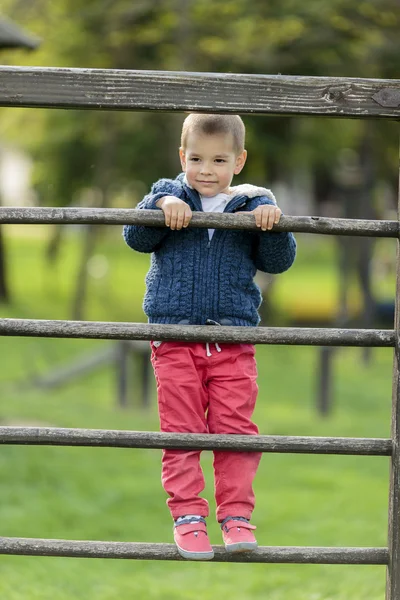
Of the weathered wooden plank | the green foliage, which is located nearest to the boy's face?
the weathered wooden plank

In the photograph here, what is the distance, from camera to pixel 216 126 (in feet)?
10.4

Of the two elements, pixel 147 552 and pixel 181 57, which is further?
pixel 181 57

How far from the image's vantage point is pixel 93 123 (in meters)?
20.6

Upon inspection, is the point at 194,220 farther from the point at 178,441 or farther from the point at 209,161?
the point at 178,441

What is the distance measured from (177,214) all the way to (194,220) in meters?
0.05

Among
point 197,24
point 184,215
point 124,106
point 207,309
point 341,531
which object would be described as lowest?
point 341,531

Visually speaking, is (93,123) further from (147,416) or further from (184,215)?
(184,215)

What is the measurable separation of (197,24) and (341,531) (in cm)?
1135

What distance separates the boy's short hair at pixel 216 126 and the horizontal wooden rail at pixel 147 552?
1.20 m

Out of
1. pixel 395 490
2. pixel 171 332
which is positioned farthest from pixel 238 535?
pixel 171 332

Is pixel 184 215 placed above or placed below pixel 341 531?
above

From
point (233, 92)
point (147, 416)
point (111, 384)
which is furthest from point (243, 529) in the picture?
point (111, 384)

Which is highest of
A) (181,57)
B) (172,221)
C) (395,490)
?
(181,57)

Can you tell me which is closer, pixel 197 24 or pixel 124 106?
pixel 124 106
